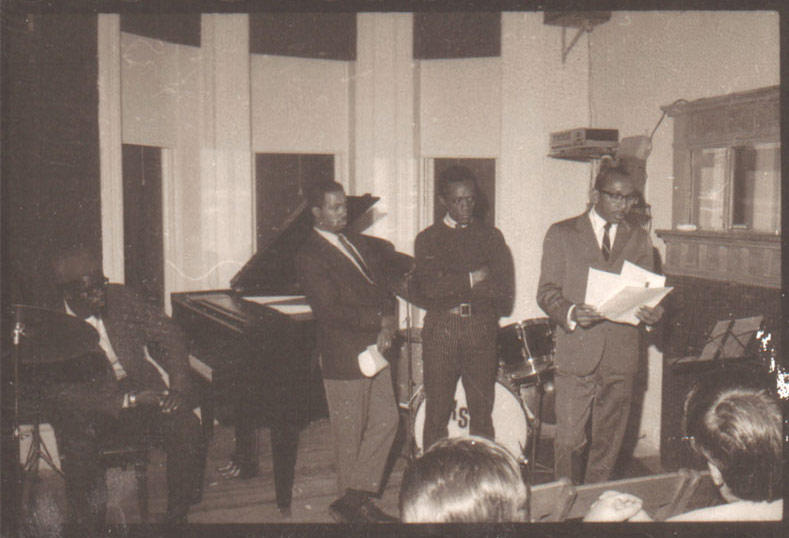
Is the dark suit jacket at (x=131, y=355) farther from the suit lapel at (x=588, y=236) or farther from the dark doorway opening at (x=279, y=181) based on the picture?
the dark doorway opening at (x=279, y=181)

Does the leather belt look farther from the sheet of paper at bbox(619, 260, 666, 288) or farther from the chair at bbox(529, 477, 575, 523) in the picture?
the chair at bbox(529, 477, 575, 523)

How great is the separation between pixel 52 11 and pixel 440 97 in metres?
2.41

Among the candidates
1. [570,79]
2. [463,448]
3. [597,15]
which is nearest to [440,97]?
[570,79]

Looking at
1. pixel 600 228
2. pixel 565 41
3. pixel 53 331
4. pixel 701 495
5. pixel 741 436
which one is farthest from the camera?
pixel 565 41

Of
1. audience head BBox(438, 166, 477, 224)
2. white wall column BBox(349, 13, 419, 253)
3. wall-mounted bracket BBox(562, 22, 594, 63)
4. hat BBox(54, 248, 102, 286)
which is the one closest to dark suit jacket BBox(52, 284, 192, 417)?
hat BBox(54, 248, 102, 286)

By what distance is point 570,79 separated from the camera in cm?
376

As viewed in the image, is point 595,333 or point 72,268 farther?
point 595,333

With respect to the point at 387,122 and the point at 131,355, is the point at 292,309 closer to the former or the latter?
the point at 131,355

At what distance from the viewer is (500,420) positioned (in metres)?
3.21

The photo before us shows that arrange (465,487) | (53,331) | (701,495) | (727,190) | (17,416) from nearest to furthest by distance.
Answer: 1. (465,487)
2. (701,495)
3. (53,331)
4. (17,416)
5. (727,190)

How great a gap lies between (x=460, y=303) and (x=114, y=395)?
142 centimetres

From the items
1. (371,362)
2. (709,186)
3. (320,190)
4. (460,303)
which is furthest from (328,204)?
(709,186)

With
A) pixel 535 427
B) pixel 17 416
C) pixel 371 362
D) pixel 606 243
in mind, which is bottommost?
pixel 535 427

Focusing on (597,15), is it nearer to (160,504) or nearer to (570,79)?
(570,79)
